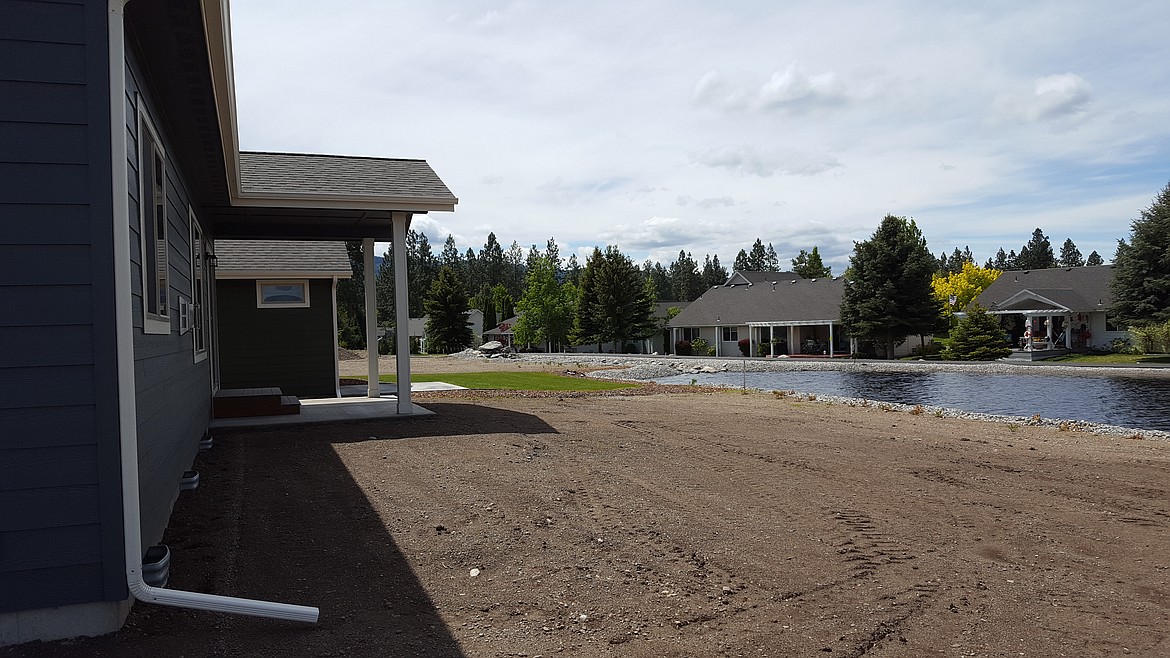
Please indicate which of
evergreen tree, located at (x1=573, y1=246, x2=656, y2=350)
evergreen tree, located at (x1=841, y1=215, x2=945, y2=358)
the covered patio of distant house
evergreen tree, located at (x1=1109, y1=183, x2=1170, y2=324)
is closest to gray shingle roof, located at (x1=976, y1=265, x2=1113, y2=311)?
evergreen tree, located at (x1=1109, y1=183, x2=1170, y2=324)

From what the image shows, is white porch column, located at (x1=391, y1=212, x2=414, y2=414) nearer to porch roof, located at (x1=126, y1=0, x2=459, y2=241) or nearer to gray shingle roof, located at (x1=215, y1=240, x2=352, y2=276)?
porch roof, located at (x1=126, y1=0, x2=459, y2=241)

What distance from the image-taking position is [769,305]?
154 feet

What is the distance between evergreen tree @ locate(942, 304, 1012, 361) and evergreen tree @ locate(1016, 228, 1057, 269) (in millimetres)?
62282

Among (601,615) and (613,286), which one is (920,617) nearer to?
(601,615)

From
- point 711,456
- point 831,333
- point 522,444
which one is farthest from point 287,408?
point 831,333

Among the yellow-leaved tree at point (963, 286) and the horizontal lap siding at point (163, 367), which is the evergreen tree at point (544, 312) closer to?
the yellow-leaved tree at point (963, 286)

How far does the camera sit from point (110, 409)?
348 cm

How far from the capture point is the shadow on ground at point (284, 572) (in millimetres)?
3568

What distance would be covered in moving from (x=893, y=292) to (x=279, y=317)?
3256 centimetres

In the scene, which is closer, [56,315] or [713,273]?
[56,315]

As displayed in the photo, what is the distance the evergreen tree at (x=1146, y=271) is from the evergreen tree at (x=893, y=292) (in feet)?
25.8

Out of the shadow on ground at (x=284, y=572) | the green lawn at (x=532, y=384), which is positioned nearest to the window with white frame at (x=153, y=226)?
the shadow on ground at (x=284, y=572)

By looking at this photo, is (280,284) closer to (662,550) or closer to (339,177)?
(339,177)

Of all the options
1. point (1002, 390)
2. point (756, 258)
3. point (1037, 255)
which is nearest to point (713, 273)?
point (756, 258)
